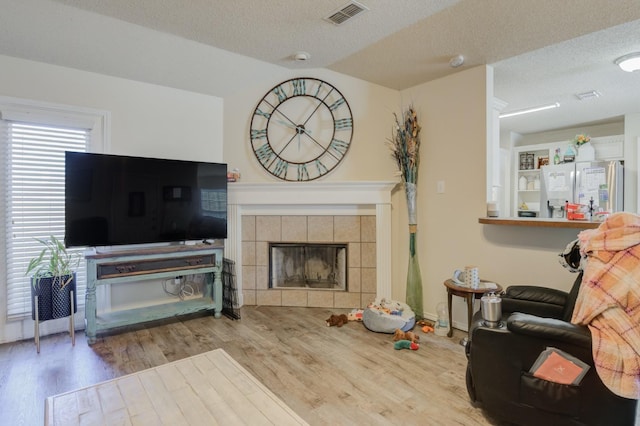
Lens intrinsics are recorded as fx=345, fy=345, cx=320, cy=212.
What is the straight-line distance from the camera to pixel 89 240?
2.80m

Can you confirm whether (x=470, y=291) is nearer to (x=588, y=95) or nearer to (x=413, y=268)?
(x=413, y=268)

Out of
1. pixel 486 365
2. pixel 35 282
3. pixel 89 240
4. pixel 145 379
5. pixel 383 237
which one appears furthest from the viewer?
pixel 383 237

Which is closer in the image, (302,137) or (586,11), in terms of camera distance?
(586,11)

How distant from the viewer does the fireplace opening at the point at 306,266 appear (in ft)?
12.6

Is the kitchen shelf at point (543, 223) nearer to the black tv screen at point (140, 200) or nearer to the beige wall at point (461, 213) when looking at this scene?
the beige wall at point (461, 213)

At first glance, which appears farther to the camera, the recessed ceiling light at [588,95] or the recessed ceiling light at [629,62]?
the recessed ceiling light at [588,95]

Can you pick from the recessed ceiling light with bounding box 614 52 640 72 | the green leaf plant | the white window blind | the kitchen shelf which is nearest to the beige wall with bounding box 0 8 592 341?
the kitchen shelf

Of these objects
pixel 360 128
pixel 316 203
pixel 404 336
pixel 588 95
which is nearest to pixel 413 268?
pixel 404 336

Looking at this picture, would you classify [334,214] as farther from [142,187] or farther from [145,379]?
[145,379]

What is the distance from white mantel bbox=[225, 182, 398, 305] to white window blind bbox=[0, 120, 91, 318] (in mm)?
1495

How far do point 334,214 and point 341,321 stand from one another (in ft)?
3.63

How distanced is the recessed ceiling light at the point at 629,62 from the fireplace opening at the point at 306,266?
2.92 meters

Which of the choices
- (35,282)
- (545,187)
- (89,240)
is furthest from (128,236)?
(545,187)

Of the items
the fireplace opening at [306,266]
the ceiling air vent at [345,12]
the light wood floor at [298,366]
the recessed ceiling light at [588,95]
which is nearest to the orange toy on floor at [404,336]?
the light wood floor at [298,366]
